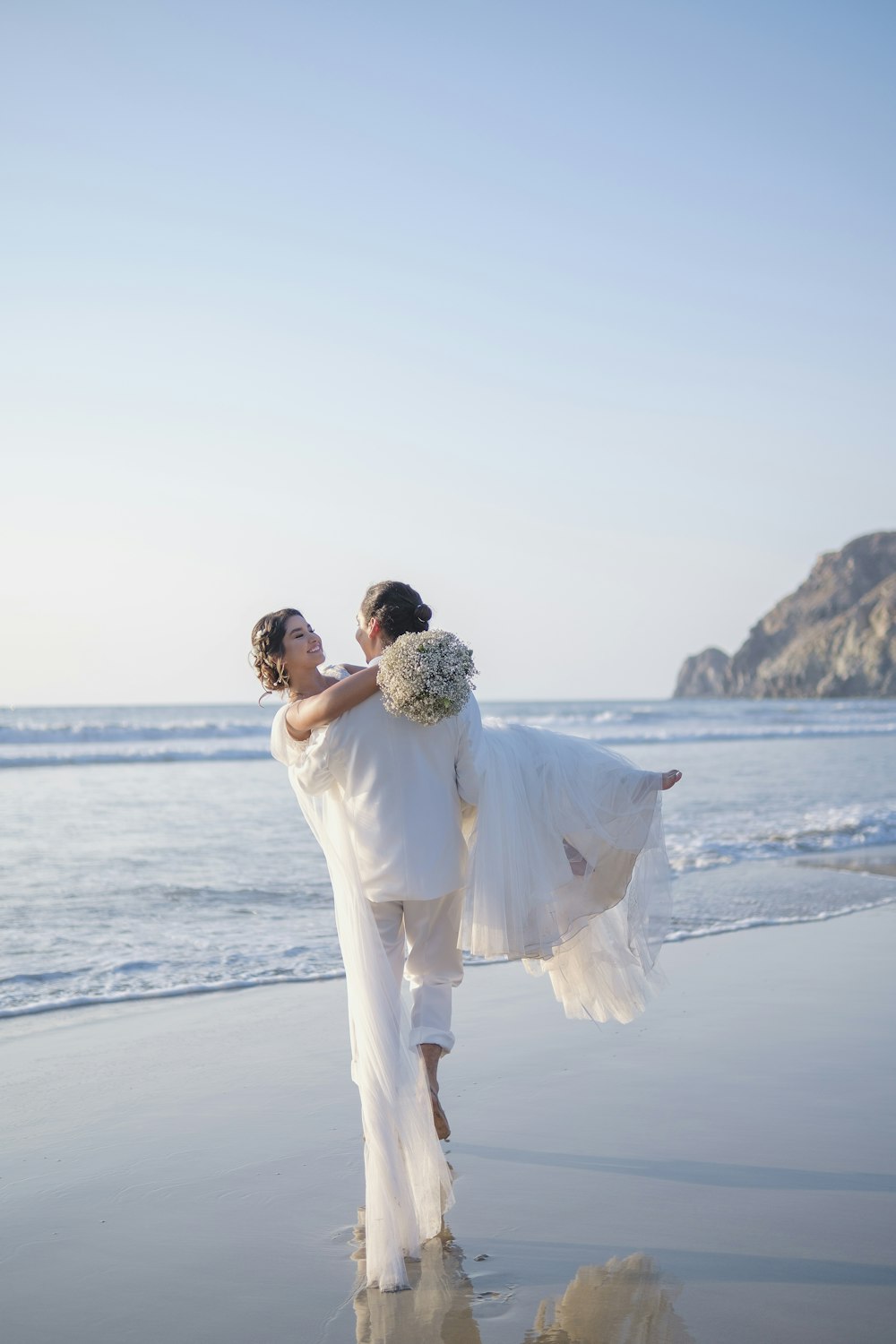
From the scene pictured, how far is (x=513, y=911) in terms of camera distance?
3730mm

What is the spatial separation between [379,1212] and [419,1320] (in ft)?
0.98

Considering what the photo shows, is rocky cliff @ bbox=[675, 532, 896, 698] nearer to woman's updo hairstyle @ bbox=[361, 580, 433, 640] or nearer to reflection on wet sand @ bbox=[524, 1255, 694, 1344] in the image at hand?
woman's updo hairstyle @ bbox=[361, 580, 433, 640]

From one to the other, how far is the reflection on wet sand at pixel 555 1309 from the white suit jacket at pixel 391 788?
1.11 m

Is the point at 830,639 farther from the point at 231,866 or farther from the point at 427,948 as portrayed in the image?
the point at 427,948

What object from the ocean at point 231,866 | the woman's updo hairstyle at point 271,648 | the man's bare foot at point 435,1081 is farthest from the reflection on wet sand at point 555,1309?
the ocean at point 231,866

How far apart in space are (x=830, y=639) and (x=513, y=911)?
4047 inches

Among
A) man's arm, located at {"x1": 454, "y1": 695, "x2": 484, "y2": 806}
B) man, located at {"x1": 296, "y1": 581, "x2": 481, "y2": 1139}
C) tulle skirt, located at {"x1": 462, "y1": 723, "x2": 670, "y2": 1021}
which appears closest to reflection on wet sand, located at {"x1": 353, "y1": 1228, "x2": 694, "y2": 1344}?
man, located at {"x1": 296, "y1": 581, "x2": 481, "y2": 1139}

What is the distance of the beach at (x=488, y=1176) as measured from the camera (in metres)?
2.74

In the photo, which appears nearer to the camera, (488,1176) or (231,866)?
(488,1176)

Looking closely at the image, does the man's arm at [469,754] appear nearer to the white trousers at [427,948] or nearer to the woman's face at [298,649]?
the white trousers at [427,948]

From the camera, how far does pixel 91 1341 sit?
8.59 feet

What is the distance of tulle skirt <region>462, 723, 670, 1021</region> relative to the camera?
12.2 ft

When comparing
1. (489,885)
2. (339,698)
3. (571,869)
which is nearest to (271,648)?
(339,698)

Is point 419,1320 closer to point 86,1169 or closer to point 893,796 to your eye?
point 86,1169
